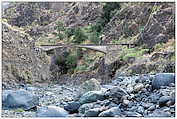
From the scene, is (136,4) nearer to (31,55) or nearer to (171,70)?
(171,70)

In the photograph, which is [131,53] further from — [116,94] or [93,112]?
[93,112]

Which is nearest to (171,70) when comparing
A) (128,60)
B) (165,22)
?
(128,60)

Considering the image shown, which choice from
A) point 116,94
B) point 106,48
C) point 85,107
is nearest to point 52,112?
point 85,107

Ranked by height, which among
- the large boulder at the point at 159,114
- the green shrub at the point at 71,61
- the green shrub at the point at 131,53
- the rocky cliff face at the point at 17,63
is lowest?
the green shrub at the point at 71,61

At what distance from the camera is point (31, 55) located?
6449mm

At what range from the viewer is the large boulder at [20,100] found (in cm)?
528

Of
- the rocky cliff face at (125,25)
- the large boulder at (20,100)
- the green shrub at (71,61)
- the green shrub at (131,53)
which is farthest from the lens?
the green shrub at (131,53)

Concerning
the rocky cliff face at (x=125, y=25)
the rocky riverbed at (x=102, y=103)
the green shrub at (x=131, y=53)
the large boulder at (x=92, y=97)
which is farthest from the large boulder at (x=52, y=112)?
the green shrub at (x=131, y=53)

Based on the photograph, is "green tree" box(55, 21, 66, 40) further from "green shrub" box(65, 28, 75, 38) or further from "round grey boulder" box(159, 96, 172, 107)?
"round grey boulder" box(159, 96, 172, 107)

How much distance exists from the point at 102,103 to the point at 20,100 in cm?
100

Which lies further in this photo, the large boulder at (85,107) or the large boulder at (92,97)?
the large boulder at (92,97)

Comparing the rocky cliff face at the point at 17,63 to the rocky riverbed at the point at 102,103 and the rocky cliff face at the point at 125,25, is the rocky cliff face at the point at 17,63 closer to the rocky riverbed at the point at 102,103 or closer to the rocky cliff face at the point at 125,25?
the rocky riverbed at the point at 102,103

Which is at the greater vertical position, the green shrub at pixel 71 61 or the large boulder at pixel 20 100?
the large boulder at pixel 20 100

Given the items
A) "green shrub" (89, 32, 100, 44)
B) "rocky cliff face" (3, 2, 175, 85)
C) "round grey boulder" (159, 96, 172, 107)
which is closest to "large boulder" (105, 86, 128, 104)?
"round grey boulder" (159, 96, 172, 107)
